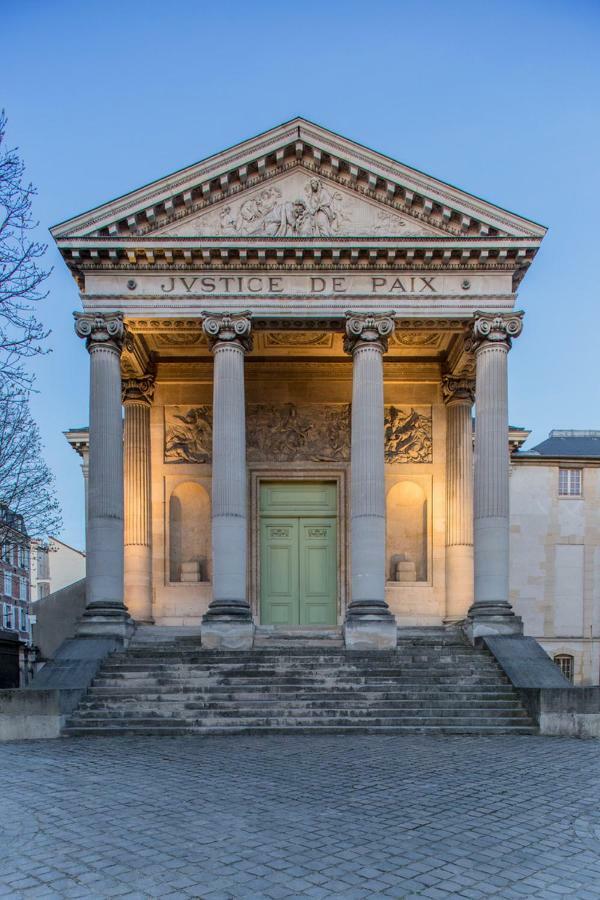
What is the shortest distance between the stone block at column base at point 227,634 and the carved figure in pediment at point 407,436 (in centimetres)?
746

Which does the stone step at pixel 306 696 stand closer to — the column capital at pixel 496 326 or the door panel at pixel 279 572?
the door panel at pixel 279 572

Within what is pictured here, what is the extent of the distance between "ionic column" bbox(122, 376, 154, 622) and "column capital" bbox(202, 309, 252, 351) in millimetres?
4220

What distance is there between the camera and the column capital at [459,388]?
23.9 meters

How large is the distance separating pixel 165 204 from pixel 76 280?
3.03 m

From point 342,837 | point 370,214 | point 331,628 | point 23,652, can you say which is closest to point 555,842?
point 342,837

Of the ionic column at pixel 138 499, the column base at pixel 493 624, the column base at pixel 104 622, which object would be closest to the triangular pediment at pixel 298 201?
the ionic column at pixel 138 499

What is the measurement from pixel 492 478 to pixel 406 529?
465cm

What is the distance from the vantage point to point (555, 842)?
7.53 metres

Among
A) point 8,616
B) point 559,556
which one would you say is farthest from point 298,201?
point 8,616

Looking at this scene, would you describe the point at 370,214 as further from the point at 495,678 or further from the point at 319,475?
the point at 495,678

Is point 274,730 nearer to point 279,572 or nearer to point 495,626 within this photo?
point 495,626

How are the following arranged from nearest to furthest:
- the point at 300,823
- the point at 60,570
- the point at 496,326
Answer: the point at 300,823
the point at 496,326
the point at 60,570

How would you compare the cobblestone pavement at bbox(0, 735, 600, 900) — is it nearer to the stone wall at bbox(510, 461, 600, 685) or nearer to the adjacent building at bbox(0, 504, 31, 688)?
the adjacent building at bbox(0, 504, 31, 688)

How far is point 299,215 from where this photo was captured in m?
20.7
